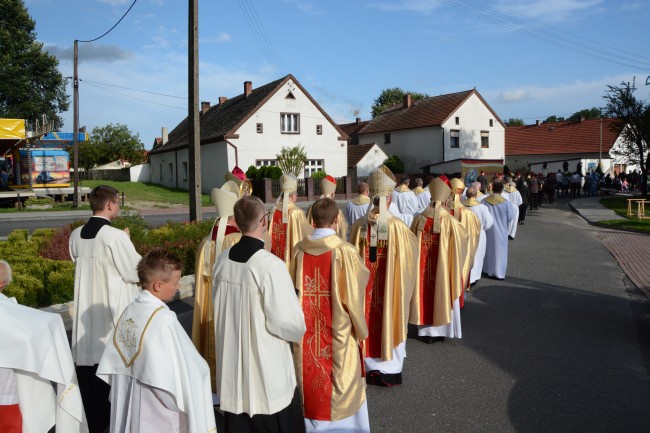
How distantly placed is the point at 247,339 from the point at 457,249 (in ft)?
12.3

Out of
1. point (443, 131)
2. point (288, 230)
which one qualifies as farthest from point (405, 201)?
point (443, 131)

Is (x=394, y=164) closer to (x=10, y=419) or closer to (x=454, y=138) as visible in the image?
(x=454, y=138)

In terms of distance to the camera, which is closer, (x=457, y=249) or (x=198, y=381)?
(x=198, y=381)

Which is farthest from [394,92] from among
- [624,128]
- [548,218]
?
[548,218]

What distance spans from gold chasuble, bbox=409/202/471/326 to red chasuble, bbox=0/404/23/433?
4533mm

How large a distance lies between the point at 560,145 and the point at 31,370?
56685mm

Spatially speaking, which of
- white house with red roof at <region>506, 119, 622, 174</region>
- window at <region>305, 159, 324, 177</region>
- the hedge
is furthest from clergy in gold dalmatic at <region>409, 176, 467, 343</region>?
white house with red roof at <region>506, 119, 622, 174</region>

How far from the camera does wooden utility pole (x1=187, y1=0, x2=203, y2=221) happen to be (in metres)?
12.4

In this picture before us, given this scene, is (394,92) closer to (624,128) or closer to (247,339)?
(624,128)

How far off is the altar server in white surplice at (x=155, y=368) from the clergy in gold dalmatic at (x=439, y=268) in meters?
3.95

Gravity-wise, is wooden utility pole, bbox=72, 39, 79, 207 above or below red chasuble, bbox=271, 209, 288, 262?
above

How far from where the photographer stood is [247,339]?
3.54 meters

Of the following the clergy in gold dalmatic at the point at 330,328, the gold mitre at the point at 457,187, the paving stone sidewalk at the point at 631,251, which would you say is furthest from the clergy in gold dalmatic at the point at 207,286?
the paving stone sidewalk at the point at 631,251

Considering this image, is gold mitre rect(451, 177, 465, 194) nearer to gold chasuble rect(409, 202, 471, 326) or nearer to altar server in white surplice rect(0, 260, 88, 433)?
gold chasuble rect(409, 202, 471, 326)
